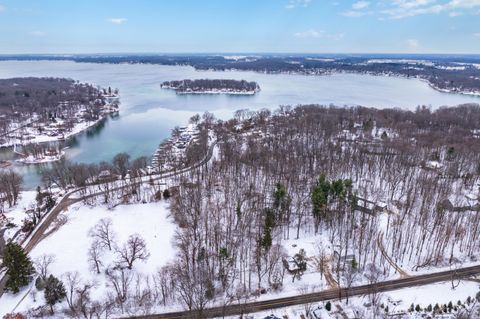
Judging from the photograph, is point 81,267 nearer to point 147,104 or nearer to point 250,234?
point 250,234

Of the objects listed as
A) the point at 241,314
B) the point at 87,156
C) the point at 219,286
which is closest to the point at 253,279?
the point at 219,286

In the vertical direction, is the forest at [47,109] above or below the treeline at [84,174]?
above

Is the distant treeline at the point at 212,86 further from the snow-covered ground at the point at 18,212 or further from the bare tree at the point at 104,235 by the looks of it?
the bare tree at the point at 104,235

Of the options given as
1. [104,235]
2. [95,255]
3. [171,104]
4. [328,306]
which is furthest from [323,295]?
[171,104]

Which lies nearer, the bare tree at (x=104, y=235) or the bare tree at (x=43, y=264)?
the bare tree at (x=43, y=264)

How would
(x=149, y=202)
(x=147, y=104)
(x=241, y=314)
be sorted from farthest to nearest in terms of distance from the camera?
(x=147, y=104), (x=149, y=202), (x=241, y=314)

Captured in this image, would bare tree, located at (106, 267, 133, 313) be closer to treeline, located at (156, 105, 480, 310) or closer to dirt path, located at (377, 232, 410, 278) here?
treeline, located at (156, 105, 480, 310)

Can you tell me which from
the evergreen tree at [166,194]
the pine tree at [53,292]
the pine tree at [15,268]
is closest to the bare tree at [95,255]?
the pine tree at [53,292]
